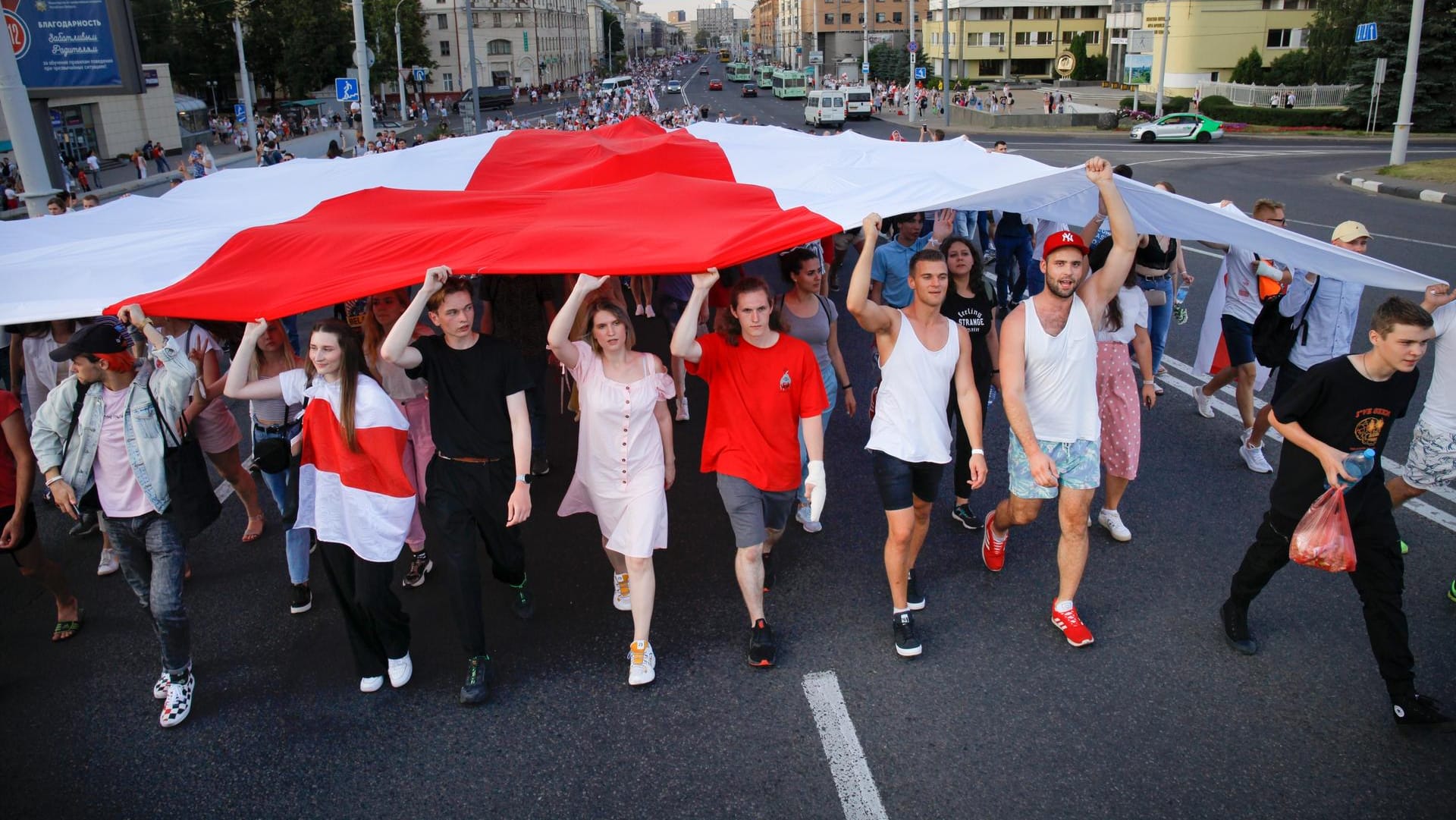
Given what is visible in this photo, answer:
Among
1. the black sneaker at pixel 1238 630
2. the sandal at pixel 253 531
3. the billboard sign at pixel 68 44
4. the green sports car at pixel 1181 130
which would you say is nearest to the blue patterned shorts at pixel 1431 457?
the black sneaker at pixel 1238 630

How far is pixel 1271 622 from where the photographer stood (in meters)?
4.33

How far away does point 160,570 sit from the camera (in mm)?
3953

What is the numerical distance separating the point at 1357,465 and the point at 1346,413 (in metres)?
0.23

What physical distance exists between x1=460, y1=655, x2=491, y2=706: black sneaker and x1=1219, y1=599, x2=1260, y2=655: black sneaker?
128 inches

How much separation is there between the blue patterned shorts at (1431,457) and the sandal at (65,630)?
21.3 feet

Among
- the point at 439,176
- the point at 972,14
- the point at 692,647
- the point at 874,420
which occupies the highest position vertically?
the point at 972,14

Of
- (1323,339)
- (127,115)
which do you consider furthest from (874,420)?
(127,115)

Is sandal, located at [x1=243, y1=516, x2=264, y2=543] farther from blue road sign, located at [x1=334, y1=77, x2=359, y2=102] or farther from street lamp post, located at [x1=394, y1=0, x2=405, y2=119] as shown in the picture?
street lamp post, located at [x1=394, y1=0, x2=405, y2=119]

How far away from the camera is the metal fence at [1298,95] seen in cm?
3956

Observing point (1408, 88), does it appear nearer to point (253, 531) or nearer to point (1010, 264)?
point (1010, 264)

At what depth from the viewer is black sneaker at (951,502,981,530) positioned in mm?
5438

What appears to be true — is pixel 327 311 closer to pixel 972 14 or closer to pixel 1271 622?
pixel 1271 622

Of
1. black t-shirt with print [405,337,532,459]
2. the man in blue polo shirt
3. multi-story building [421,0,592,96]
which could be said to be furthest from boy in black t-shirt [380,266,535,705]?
multi-story building [421,0,592,96]

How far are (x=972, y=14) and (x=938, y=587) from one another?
76.9 meters
